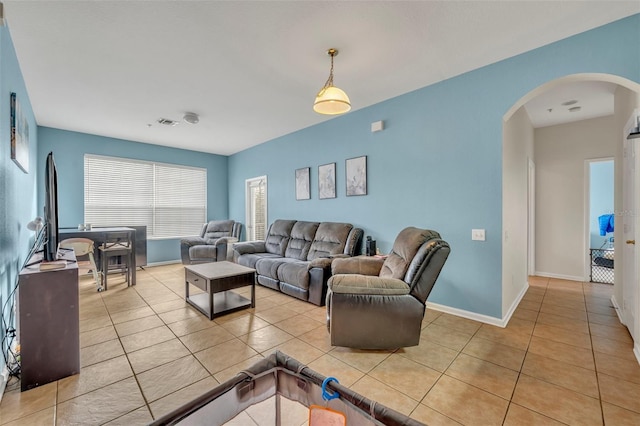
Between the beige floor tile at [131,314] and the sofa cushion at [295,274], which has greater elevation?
the sofa cushion at [295,274]

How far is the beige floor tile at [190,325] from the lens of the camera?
2.71m

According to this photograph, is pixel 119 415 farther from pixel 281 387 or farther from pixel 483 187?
pixel 483 187

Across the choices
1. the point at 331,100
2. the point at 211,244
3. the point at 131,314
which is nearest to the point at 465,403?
the point at 331,100

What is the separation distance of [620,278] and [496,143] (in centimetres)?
222

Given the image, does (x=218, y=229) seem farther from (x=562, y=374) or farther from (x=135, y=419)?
(x=562, y=374)

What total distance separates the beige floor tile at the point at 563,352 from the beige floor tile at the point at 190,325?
121 inches

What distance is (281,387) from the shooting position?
45.9 inches

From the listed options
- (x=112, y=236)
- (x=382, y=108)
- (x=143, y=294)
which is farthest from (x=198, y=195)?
(x=382, y=108)

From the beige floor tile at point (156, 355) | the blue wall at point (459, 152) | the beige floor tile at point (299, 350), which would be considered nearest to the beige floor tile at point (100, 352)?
the beige floor tile at point (156, 355)

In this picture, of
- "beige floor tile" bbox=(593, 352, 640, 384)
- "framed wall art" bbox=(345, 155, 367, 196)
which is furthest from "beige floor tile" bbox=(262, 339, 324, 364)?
"framed wall art" bbox=(345, 155, 367, 196)

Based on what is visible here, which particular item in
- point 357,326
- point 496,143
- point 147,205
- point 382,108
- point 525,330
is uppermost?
point 382,108

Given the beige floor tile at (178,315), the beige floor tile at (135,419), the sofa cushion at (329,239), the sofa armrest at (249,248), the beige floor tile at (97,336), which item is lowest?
the beige floor tile at (135,419)

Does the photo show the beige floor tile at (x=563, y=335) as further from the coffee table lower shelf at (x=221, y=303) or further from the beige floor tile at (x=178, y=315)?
the beige floor tile at (x=178, y=315)

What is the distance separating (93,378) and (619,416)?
11.2 feet
